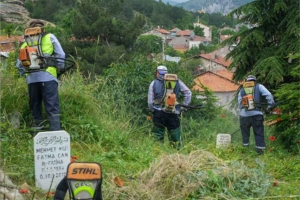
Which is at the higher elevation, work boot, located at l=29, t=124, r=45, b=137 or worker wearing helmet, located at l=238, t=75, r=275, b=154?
→ work boot, located at l=29, t=124, r=45, b=137

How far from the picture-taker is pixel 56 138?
5.10m

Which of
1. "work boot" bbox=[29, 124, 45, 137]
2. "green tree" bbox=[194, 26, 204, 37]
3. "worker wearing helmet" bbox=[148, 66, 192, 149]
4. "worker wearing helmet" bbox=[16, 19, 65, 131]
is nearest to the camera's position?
"worker wearing helmet" bbox=[16, 19, 65, 131]

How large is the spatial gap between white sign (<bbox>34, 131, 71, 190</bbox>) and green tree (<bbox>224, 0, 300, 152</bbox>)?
802cm

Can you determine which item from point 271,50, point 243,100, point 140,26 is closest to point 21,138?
point 243,100

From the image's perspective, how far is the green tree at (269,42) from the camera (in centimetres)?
1261

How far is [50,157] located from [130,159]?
4.75 feet

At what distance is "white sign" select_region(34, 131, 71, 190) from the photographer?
506cm

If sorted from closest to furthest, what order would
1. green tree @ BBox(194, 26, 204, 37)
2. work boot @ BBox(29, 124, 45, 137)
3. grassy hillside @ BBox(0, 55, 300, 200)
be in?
grassy hillside @ BBox(0, 55, 300, 200)
work boot @ BBox(29, 124, 45, 137)
green tree @ BBox(194, 26, 204, 37)

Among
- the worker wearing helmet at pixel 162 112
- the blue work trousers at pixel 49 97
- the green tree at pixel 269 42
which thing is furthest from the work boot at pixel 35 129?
the green tree at pixel 269 42

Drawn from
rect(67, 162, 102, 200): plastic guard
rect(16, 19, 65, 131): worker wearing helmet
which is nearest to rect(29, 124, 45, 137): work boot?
rect(16, 19, 65, 131): worker wearing helmet

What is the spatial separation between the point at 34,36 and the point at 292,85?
549cm

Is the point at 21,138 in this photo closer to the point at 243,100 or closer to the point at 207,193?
the point at 207,193

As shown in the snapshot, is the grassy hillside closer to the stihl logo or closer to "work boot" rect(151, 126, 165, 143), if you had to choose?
"work boot" rect(151, 126, 165, 143)

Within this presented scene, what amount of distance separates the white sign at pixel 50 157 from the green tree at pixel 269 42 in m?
8.02
